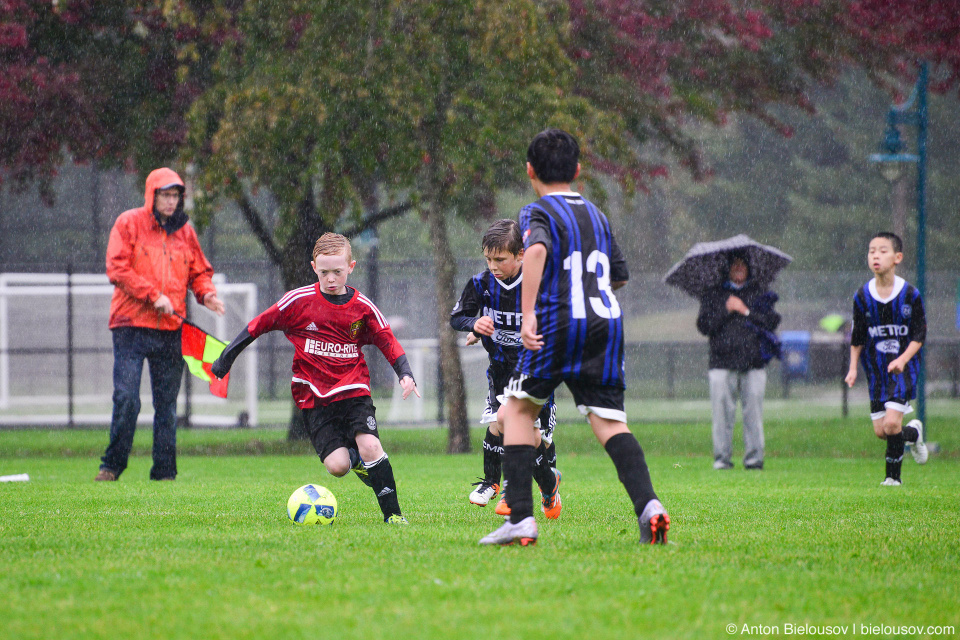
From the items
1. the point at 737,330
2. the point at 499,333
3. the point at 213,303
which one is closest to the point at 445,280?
the point at 737,330

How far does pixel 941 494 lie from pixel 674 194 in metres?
32.9

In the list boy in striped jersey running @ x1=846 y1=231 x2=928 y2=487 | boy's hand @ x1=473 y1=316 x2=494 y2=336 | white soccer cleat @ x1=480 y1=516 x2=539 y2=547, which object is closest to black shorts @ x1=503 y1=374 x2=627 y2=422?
white soccer cleat @ x1=480 y1=516 x2=539 y2=547

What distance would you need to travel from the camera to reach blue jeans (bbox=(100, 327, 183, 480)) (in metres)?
8.38

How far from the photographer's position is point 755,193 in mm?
38500

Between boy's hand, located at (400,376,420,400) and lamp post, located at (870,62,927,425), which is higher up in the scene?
lamp post, located at (870,62,927,425)

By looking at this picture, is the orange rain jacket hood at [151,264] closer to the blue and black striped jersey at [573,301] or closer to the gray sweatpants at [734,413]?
the blue and black striped jersey at [573,301]

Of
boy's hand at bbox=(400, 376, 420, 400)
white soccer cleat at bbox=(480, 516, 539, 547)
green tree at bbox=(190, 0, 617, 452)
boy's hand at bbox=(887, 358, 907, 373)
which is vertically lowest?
white soccer cleat at bbox=(480, 516, 539, 547)

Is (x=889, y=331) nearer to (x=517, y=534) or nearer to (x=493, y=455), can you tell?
(x=493, y=455)

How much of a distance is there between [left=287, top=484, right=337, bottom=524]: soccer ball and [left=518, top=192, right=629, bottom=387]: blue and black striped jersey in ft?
5.38

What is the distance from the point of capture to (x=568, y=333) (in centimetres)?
468

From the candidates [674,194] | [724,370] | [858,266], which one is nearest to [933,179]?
[858,266]

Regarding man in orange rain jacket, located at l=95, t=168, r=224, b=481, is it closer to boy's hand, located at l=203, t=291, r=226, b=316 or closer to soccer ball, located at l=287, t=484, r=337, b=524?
boy's hand, located at l=203, t=291, r=226, b=316

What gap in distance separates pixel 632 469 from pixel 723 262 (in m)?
7.15

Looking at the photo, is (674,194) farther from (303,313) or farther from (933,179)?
(303,313)
